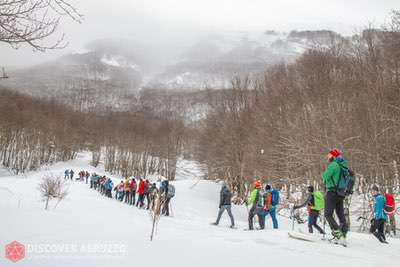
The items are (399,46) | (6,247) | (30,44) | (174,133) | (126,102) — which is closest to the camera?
(6,247)

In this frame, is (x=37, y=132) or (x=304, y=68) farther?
(x=37, y=132)

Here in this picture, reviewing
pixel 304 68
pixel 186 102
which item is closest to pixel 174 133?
pixel 304 68

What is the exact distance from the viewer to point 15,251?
4.05 meters

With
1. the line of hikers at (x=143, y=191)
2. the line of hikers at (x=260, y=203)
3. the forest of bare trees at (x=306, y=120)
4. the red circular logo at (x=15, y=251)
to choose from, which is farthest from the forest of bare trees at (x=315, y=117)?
the red circular logo at (x=15, y=251)

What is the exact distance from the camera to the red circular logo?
3793 mm

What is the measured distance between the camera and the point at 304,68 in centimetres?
2256

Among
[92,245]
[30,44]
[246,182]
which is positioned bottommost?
[246,182]

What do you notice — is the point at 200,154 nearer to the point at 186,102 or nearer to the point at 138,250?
the point at 138,250

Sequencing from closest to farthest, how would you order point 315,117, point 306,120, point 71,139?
point 315,117 → point 306,120 → point 71,139

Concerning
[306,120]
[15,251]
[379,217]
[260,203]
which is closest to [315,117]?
[306,120]

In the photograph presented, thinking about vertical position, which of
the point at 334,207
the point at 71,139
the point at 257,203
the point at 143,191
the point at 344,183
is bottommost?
the point at 71,139

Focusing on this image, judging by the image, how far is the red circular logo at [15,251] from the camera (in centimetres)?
379

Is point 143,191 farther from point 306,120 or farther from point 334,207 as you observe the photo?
point 334,207

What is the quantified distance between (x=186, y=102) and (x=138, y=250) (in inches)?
6010
